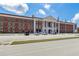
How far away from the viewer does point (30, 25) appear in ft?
172

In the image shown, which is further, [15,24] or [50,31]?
[50,31]

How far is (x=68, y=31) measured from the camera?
63562 millimetres

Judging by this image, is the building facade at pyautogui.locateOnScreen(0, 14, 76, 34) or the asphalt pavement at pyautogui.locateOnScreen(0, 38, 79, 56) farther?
the building facade at pyautogui.locateOnScreen(0, 14, 76, 34)

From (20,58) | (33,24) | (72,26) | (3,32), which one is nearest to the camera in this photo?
(20,58)

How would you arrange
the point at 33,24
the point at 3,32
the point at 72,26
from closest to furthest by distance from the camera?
the point at 3,32 < the point at 33,24 < the point at 72,26

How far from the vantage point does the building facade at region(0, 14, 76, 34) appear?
48250 mm

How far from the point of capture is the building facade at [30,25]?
158 ft

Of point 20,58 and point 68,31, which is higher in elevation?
point 20,58

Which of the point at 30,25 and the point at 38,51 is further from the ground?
the point at 38,51

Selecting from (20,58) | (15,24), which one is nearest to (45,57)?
(20,58)

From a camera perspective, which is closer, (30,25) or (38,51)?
(38,51)

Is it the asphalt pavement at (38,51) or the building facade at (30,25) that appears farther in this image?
the building facade at (30,25)

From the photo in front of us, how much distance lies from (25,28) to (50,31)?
14.2 m

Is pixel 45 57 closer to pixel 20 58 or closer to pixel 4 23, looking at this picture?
pixel 20 58
